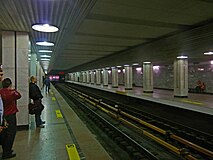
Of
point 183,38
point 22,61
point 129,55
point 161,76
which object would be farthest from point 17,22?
point 161,76

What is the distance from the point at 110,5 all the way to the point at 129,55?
804 centimetres

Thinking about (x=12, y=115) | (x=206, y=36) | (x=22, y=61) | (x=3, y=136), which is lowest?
(x=3, y=136)

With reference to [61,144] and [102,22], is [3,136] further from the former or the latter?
[102,22]

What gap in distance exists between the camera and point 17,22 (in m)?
5.45

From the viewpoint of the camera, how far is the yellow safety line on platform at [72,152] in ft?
13.0

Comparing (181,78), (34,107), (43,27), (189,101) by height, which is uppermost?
(43,27)

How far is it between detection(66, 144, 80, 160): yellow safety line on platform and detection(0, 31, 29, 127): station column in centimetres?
226

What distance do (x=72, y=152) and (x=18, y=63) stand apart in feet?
11.3

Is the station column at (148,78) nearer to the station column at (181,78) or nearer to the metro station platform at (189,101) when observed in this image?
the metro station platform at (189,101)

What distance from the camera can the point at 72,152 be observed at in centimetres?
425

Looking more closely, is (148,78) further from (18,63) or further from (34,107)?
(18,63)

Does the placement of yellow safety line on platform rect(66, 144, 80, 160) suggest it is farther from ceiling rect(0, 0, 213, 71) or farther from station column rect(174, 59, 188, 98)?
station column rect(174, 59, 188, 98)

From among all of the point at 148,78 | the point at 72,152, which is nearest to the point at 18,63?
the point at 72,152

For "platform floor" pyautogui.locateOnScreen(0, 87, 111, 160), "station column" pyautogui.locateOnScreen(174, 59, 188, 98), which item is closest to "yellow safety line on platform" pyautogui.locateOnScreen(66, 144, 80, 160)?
"platform floor" pyautogui.locateOnScreen(0, 87, 111, 160)
